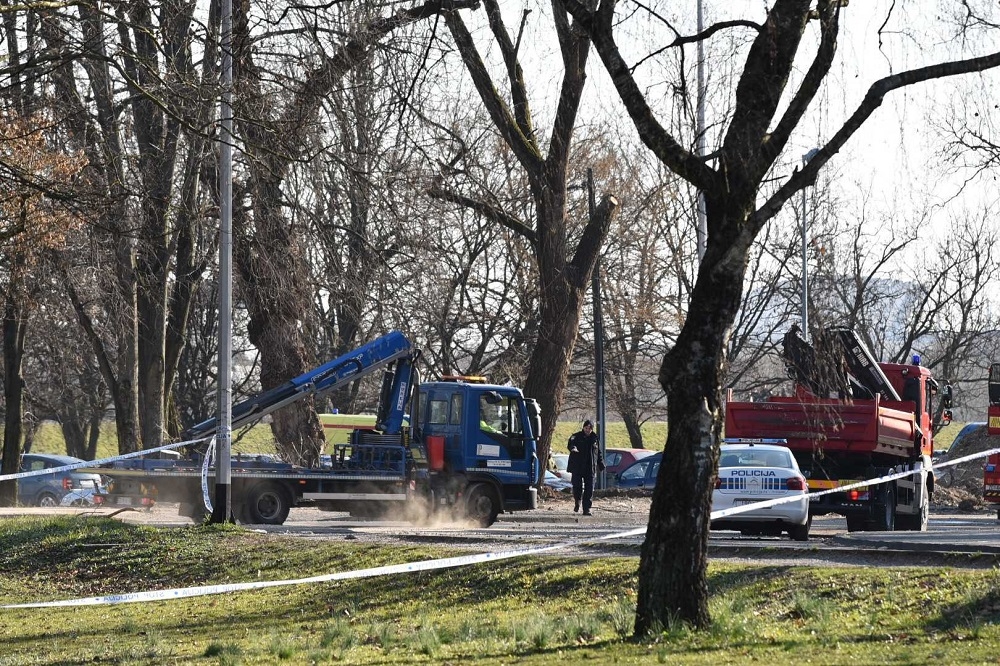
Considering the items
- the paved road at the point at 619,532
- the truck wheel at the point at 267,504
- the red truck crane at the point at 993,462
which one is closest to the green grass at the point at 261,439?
the paved road at the point at 619,532

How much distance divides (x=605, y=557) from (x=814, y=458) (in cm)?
783

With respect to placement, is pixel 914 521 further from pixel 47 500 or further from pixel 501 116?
pixel 47 500

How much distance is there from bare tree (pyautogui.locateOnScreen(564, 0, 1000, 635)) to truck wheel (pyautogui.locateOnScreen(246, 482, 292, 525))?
14.1 m

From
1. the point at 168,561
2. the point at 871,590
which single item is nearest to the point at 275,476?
the point at 168,561

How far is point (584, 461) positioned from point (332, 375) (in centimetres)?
609

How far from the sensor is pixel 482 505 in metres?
25.1

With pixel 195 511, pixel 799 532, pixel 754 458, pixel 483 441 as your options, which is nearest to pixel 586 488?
pixel 483 441

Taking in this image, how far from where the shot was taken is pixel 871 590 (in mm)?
12422

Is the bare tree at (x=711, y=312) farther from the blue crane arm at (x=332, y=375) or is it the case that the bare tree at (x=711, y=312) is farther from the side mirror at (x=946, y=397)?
the side mirror at (x=946, y=397)

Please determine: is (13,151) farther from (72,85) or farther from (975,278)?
(975,278)

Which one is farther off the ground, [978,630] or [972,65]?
[972,65]

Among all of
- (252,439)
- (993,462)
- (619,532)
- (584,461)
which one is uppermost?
(252,439)

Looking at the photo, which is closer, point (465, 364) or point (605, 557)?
point (605, 557)

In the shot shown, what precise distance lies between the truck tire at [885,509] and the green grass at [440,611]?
9.70 metres
